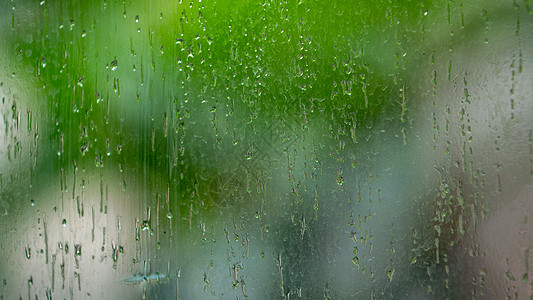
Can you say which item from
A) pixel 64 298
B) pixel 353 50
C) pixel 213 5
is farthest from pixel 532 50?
pixel 64 298

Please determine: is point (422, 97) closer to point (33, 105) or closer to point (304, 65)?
point (304, 65)

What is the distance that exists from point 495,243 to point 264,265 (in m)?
0.33

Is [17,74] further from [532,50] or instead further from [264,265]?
[532,50]

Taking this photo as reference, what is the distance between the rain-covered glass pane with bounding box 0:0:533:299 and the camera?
534 millimetres

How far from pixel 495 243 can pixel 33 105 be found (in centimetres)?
77

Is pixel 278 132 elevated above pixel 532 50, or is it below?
below

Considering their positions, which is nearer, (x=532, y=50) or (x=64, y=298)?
(x=532, y=50)

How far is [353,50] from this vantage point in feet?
1.90

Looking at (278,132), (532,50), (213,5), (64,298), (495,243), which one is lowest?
(64,298)

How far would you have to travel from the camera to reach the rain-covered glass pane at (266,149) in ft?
1.75

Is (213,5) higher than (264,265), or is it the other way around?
(213,5)

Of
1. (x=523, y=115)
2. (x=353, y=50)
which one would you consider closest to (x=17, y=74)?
(x=353, y=50)

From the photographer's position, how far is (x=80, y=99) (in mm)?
642

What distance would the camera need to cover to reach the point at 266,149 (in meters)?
0.60
